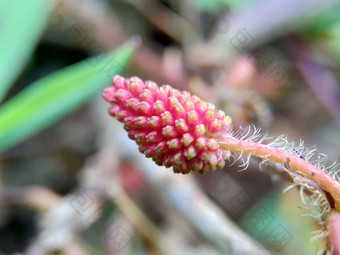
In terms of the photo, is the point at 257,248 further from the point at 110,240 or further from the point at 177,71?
the point at 177,71

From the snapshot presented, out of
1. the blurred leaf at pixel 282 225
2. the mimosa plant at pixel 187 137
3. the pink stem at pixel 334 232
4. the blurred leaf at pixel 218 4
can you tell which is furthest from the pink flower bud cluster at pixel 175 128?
the blurred leaf at pixel 218 4

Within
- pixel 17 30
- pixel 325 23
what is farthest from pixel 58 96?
pixel 325 23

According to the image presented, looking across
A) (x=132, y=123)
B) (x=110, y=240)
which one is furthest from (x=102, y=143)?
(x=132, y=123)

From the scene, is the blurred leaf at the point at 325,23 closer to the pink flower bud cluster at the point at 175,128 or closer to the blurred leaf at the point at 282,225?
the blurred leaf at the point at 282,225

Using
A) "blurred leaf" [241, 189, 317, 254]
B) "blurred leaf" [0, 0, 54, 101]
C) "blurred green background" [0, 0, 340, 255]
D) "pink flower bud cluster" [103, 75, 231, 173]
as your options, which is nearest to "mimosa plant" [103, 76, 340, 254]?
"pink flower bud cluster" [103, 75, 231, 173]

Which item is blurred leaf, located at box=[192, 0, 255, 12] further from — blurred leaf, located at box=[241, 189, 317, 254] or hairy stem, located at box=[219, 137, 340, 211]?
hairy stem, located at box=[219, 137, 340, 211]
